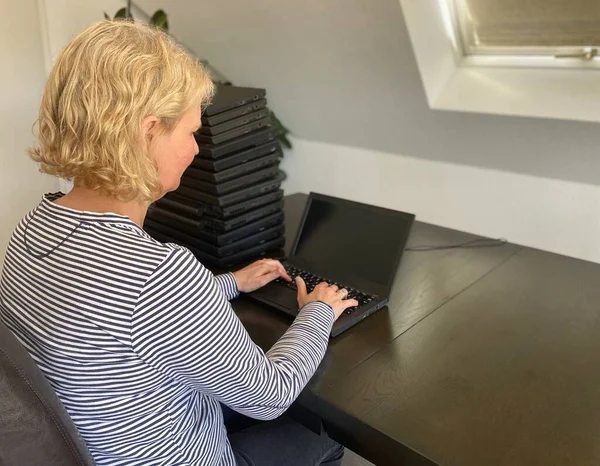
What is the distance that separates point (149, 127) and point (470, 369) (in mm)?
692

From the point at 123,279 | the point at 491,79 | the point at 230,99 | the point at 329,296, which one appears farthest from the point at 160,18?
the point at 123,279

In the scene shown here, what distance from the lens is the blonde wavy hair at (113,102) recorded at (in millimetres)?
842

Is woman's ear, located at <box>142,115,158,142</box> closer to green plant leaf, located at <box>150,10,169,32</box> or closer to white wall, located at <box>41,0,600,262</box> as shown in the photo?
white wall, located at <box>41,0,600,262</box>

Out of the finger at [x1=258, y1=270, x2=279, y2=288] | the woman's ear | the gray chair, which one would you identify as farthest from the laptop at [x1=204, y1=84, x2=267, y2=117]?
the gray chair

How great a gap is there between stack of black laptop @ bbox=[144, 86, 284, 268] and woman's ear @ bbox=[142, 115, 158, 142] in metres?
0.54

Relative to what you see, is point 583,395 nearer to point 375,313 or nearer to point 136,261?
point 375,313

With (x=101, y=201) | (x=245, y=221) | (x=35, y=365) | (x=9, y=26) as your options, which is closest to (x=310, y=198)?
(x=245, y=221)

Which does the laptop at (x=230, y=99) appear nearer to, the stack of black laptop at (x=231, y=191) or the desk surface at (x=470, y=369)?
the stack of black laptop at (x=231, y=191)

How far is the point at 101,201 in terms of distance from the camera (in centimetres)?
91

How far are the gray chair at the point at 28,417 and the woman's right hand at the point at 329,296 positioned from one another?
53cm

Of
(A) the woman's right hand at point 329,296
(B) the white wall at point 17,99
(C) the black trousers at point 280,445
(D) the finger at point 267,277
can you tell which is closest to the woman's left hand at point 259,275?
(D) the finger at point 267,277

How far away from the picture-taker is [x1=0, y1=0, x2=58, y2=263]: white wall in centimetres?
246

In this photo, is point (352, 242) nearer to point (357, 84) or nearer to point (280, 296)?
point (280, 296)

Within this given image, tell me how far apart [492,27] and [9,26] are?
6.36 ft
